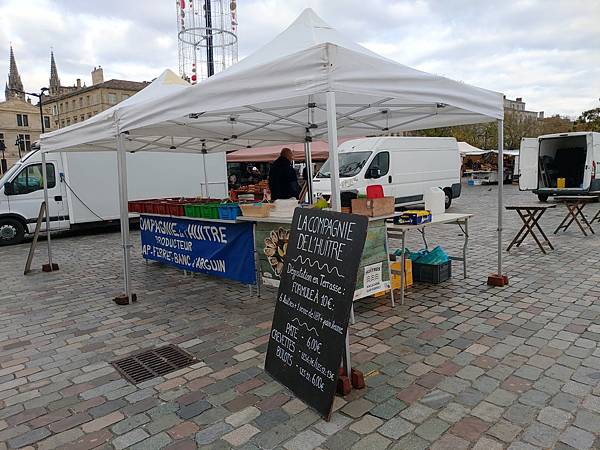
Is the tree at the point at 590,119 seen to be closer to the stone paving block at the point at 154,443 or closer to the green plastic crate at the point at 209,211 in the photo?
the green plastic crate at the point at 209,211

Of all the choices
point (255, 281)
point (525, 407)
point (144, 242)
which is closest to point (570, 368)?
point (525, 407)

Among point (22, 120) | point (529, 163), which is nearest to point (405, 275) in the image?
point (529, 163)

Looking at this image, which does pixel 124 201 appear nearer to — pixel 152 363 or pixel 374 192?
pixel 152 363

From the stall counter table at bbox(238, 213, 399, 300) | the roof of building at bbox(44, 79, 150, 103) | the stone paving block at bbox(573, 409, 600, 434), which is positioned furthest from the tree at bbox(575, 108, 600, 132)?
the roof of building at bbox(44, 79, 150, 103)

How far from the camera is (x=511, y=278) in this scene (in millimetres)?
6020

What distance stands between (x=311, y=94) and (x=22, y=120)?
94.6 m

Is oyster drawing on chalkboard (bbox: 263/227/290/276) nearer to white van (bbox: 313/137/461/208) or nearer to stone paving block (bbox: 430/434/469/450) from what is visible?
stone paving block (bbox: 430/434/469/450)

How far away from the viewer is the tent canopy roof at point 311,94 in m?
3.07

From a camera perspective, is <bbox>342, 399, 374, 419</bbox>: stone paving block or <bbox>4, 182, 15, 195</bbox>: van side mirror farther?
Result: <bbox>4, 182, 15, 195</bbox>: van side mirror

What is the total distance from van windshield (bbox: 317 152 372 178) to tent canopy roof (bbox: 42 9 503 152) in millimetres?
5041

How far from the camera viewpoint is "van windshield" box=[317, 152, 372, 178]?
12539mm

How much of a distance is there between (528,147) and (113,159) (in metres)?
13.6

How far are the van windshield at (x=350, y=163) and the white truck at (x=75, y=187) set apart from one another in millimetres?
4450

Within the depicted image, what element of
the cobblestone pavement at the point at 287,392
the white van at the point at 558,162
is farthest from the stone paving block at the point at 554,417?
the white van at the point at 558,162
